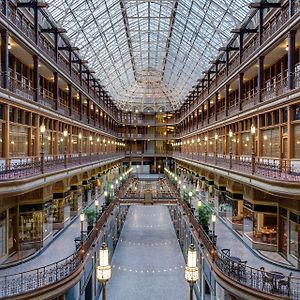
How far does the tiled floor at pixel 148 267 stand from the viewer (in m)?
26.3

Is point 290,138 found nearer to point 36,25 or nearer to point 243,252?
point 243,252

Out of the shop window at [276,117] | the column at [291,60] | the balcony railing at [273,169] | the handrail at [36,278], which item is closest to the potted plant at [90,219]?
the handrail at [36,278]

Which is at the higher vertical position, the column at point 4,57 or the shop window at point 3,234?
the column at point 4,57

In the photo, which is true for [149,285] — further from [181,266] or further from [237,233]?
[237,233]

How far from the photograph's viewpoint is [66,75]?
1284 inches

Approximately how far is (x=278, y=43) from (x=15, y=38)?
15.1 metres

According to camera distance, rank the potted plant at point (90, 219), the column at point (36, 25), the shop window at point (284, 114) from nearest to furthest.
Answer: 1. the shop window at point (284, 114)
2. the column at point (36, 25)
3. the potted plant at point (90, 219)

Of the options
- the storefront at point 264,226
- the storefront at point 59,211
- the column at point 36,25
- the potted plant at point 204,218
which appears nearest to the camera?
the storefront at point 264,226

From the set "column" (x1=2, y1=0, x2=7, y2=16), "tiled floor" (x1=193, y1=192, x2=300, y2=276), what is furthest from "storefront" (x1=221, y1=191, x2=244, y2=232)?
"column" (x1=2, y1=0, x2=7, y2=16)

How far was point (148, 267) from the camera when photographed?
105ft

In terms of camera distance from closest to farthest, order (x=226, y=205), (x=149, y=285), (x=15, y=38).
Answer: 1. (x=15, y=38)
2. (x=149, y=285)
3. (x=226, y=205)

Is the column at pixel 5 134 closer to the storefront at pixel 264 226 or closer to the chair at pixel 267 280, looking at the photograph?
the chair at pixel 267 280

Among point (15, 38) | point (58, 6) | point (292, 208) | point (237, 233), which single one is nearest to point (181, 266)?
point (237, 233)

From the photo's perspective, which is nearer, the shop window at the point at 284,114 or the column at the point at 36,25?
the shop window at the point at 284,114
